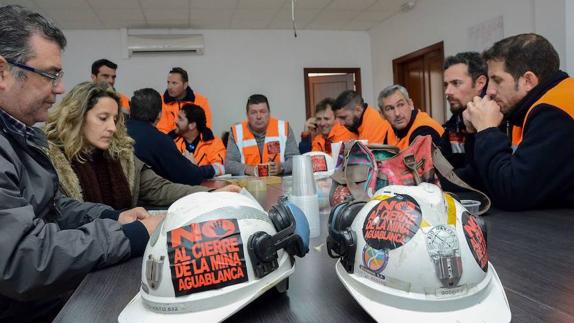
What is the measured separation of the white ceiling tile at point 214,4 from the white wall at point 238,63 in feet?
3.63

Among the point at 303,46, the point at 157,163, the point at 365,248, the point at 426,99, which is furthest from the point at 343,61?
the point at 365,248

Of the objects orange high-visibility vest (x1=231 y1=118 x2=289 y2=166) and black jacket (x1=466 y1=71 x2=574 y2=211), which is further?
orange high-visibility vest (x1=231 y1=118 x2=289 y2=166)

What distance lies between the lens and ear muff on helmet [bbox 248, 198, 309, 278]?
0.70m

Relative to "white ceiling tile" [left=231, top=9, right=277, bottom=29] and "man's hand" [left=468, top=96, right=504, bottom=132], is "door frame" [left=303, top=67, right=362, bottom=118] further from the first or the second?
"man's hand" [left=468, top=96, right=504, bottom=132]

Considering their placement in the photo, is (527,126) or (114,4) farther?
(114,4)

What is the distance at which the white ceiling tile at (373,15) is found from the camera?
5957 millimetres

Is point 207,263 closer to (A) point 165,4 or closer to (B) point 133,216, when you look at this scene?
(B) point 133,216

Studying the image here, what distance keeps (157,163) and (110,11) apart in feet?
12.3

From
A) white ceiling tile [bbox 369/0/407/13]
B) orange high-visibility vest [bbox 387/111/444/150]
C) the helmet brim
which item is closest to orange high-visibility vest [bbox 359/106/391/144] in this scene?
orange high-visibility vest [bbox 387/111/444/150]

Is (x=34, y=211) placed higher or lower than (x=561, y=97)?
lower

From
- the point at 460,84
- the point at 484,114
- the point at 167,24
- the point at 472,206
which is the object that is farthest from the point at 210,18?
the point at 472,206

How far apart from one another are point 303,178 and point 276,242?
57cm

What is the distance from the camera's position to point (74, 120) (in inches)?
68.2

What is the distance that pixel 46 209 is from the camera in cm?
120
